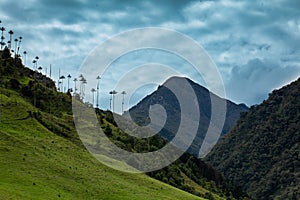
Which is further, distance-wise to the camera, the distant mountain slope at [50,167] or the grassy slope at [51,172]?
the distant mountain slope at [50,167]

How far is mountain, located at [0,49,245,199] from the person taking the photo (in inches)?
2180

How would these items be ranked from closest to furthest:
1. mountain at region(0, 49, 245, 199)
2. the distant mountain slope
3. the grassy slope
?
the grassy slope
the distant mountain slope
mountain at region(0, 49, 245, 199)

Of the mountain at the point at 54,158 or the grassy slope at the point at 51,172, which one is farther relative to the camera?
the mountain at the point at 54,158

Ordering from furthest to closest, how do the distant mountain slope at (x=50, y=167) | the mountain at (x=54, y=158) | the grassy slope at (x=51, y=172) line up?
the mountain at (x=54, y=158), the distant mountain slope at (x=50, y=167), the grassy slope at (x=51, y=172)

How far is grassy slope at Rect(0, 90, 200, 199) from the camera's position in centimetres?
5266

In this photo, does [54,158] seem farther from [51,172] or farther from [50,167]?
[51,172]

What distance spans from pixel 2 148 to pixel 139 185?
20.6m

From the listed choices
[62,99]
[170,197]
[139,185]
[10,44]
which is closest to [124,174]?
[139,185]

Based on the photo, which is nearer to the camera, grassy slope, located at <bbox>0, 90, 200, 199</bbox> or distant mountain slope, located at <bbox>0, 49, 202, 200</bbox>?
grassy slope, located at <bbox>0, 90, 200, 199</bbox>

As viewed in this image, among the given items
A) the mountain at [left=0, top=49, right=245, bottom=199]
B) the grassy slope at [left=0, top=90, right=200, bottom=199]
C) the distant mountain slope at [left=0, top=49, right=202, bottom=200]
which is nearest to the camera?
the grassy slope at [left=0, top=90, right=200, bottom=199]

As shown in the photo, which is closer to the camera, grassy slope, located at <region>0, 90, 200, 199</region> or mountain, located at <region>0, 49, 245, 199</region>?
grassy slope, located at <region>0, 90, 200, 199</region>

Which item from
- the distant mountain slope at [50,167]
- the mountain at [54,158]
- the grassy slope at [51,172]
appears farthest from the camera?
the mountain at [54,158]

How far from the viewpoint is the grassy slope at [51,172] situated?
52656mm

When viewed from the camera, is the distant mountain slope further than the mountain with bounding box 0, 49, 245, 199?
No
